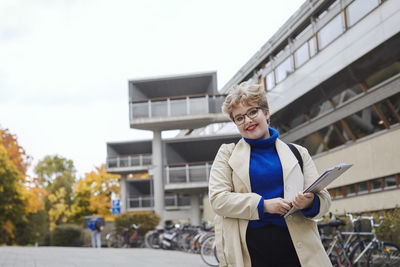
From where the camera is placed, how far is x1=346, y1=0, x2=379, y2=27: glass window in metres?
16.2

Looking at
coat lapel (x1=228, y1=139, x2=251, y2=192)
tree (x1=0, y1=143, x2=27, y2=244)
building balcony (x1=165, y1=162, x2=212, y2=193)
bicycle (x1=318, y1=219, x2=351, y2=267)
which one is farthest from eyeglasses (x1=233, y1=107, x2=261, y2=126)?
tree (x1=0, y1=143, x2=27, y2=244)

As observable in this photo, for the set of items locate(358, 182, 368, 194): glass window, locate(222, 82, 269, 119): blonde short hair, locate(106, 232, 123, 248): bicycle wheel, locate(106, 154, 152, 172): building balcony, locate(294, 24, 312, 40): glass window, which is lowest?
locate(106, 232, 123, 248): bicycle wheel

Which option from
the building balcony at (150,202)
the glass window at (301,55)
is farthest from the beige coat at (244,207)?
the building balcony at (150,202)

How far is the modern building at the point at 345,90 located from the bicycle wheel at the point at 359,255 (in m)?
7.35

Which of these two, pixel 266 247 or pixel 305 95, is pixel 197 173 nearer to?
pixel 305 95

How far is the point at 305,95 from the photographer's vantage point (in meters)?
22.0

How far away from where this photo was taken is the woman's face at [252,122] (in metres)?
3.07

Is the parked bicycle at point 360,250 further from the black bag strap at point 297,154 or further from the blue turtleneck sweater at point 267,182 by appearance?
the blue turtleneck sweater at point 267,182

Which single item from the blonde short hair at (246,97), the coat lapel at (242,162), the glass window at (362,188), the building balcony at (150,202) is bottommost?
the coat lapel at (242,162)

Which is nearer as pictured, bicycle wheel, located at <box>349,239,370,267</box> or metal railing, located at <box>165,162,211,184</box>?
bicycle wheel, located at <box>349,239,370,267</box>

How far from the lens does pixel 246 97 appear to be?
10.1 feet

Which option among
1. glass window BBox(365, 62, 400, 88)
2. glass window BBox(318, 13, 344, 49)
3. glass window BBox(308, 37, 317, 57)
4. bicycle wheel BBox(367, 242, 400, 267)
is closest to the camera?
bicycle wheel BBox(367, 242, 400, 267)

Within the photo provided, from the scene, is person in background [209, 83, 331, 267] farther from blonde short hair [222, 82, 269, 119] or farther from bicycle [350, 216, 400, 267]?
bicycle [350, 216, 400, 267]

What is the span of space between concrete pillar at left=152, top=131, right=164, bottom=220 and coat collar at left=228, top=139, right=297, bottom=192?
97.1ft
